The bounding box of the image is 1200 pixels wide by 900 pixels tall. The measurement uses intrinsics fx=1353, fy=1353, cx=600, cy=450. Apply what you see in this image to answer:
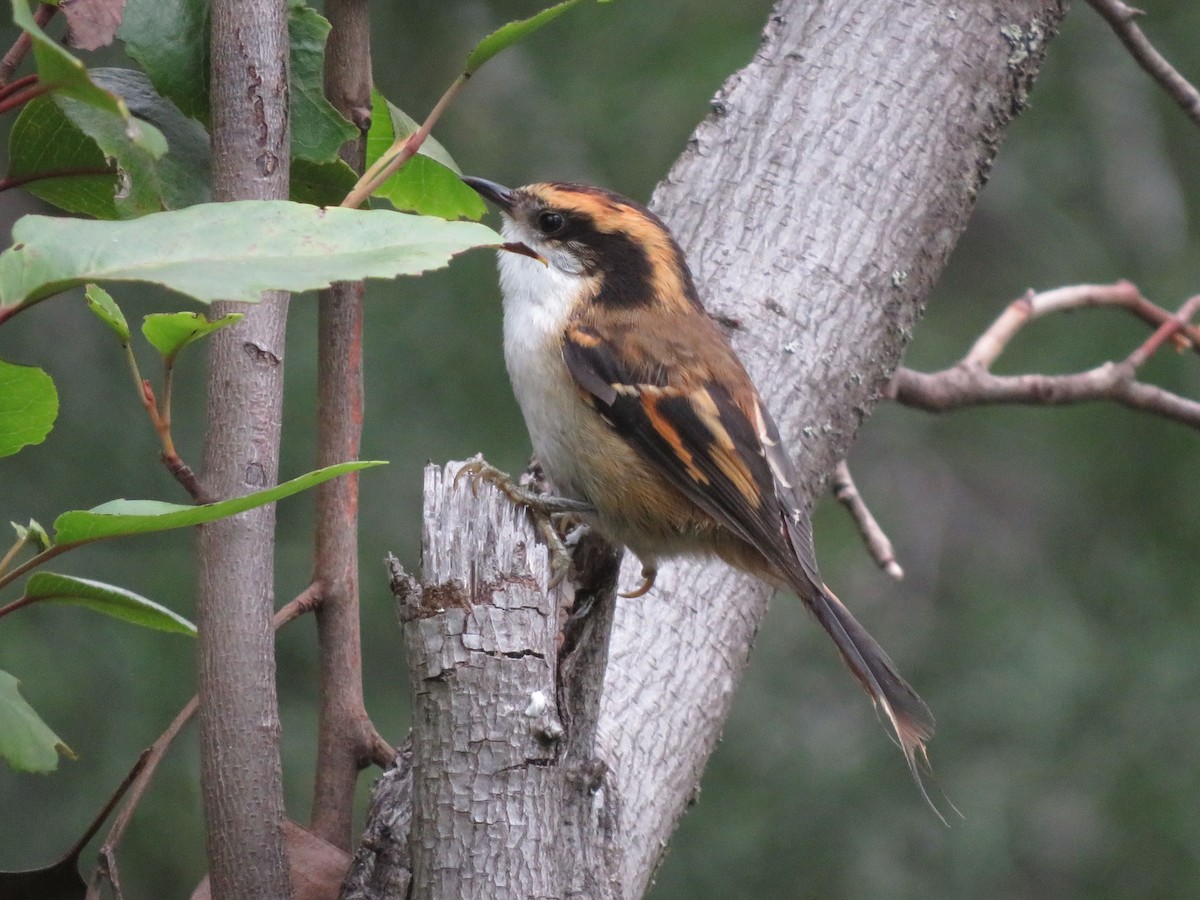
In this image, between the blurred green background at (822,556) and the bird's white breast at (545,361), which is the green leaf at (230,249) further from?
the blurred green background at (822,556)

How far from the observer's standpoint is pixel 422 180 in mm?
2408

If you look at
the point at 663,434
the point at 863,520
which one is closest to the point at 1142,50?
the point at 863,520

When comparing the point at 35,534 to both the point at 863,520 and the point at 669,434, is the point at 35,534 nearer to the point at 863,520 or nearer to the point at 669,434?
the point at 669,434

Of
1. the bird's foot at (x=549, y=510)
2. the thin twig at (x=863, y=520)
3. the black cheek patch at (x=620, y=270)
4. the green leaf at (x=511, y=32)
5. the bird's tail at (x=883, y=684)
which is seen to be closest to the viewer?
the green leaf at (x=511, y=32)

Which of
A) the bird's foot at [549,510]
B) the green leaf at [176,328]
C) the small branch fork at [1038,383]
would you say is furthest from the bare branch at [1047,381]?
the green leaf at [176,328]

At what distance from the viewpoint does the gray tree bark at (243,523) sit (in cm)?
172

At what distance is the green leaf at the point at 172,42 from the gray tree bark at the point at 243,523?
0.10 metres

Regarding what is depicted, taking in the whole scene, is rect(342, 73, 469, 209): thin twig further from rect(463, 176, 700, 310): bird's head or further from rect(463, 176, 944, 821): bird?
rect(463, 176, 700, 310): bird's head

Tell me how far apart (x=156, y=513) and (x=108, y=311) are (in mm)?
288

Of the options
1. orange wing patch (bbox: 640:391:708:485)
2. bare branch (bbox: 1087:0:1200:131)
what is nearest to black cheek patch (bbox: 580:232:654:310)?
orange wing patch (bbox: 640:391:708:485)

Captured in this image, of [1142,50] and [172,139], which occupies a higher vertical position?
[1142,50]

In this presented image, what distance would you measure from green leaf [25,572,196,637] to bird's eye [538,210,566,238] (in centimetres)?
195

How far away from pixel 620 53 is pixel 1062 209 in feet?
10.1

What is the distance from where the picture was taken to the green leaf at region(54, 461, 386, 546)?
57.4 inches
